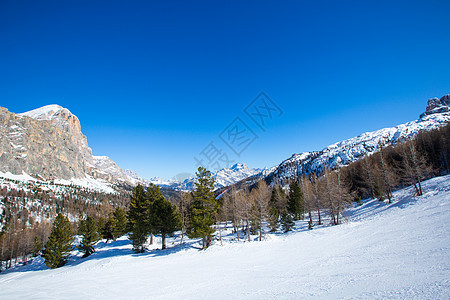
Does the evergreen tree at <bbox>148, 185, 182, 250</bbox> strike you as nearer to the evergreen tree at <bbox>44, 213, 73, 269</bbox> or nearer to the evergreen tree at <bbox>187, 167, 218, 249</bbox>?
the evergreen tree at <bbox>187, 167, 218, 249</bbox>

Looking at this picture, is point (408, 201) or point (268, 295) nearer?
point (268, 295)

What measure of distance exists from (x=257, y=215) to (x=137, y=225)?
68.1 ft

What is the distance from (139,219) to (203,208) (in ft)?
44.0

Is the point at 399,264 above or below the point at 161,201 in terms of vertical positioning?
below

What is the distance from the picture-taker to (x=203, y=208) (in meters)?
29.6

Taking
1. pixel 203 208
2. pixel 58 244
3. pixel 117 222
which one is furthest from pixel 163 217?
pixel 117 222

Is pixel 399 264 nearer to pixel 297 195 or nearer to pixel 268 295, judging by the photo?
pixel 268 295

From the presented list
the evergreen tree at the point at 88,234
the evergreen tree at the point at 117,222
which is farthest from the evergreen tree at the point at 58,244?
the evergreen tree at the point at 117,222

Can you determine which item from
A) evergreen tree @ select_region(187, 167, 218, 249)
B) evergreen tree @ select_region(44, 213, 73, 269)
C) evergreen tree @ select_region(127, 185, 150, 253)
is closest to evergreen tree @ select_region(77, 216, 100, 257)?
evergreen tree @ select_region(44, 213, 73, 269)

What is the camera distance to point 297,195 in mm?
46469

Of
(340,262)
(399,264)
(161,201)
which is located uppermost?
(161,201)

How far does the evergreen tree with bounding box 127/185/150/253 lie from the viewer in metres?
Answer: 32.0

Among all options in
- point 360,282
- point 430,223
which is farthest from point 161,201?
point 430,223

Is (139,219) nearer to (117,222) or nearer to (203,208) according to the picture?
(203,208)
